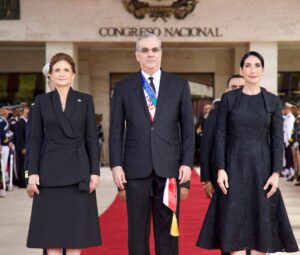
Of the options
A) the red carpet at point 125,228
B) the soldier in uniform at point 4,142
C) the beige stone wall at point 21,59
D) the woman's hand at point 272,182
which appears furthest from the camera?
the beige stone wall at point 21,59

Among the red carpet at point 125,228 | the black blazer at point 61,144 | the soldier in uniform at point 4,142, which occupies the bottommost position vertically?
the red carpet at point 125,228

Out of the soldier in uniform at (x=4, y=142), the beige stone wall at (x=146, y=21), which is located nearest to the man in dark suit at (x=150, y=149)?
the soldier in uniform at (x=4, y=142)

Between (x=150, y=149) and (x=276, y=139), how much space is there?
3.20 feet

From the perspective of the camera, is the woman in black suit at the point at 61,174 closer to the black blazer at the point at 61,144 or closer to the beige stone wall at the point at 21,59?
the black blazer at the point at 61,144

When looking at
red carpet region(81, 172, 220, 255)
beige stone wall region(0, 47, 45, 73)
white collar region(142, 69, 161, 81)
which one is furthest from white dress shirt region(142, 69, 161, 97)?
beige stone wall region(0, 47, 45, 73)

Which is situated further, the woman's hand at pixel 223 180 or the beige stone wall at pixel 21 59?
the beige stone wall at pixel 21 59

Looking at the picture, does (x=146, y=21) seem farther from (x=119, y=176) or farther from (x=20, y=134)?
(x=119, y=176)

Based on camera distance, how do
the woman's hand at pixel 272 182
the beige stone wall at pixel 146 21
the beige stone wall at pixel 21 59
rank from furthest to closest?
the beige stone wall at pixel 21 59
the beige stone wall at pixel 146 21
the woman's hand at pixel 272 182

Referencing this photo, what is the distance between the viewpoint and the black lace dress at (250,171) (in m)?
5.47

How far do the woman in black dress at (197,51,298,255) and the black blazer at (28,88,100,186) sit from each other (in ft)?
3.28

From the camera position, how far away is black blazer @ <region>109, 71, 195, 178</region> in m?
5.35

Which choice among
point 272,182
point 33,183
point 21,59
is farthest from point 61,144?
point 21,59

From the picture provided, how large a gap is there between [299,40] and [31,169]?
718 inches

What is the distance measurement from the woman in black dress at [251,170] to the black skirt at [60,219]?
96 cm
